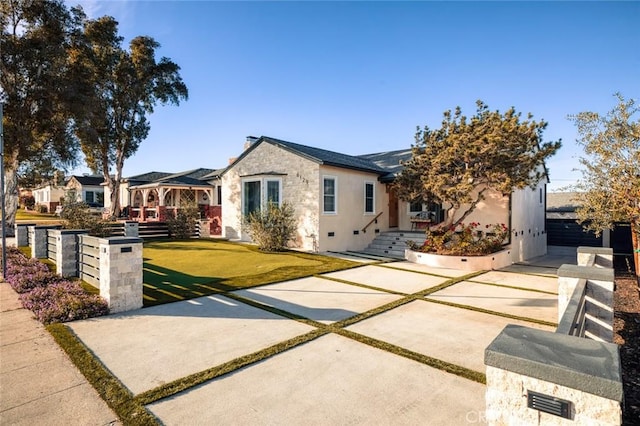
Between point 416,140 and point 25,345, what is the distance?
12.1m

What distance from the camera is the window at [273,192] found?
48.3 ft

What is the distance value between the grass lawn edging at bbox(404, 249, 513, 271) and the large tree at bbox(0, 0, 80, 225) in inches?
760

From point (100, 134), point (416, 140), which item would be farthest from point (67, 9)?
point (416, 140)

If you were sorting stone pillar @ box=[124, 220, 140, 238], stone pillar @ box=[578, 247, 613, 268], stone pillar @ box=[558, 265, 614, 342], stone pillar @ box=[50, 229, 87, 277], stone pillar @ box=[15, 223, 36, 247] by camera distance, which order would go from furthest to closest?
stone pillar @ box=[124, 220, 140, 238] < stone pillar @ box=[15, 223, 36, 247] < stone pillar @ box=[50, 229, 87, 277] < stone pillar @ box=[578, 247, 613, 268] < stone pillar @ box=[558, 265, 614, 342]

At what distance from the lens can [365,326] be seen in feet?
16.5

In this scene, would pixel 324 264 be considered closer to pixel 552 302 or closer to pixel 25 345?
pixel 552 302

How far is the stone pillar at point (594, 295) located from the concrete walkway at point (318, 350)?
46.9 inches

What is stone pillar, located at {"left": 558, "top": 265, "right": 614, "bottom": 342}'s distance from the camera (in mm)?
3617

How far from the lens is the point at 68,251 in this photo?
Answer: 7957 mm

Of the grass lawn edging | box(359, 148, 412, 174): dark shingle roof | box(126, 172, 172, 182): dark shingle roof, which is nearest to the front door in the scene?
box(359, 148, 412, 174): dark shingle roof

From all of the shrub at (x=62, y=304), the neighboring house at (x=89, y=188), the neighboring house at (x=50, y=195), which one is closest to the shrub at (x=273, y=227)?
the shrub at (x=62, y=304)

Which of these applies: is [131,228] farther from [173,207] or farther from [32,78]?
[32,78]

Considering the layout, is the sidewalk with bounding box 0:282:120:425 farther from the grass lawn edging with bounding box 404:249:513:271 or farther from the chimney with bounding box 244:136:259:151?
the chimney with bounding box 244:136:259:151

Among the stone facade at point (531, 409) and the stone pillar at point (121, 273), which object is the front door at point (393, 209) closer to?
the stone pillar at point (121, 273)
